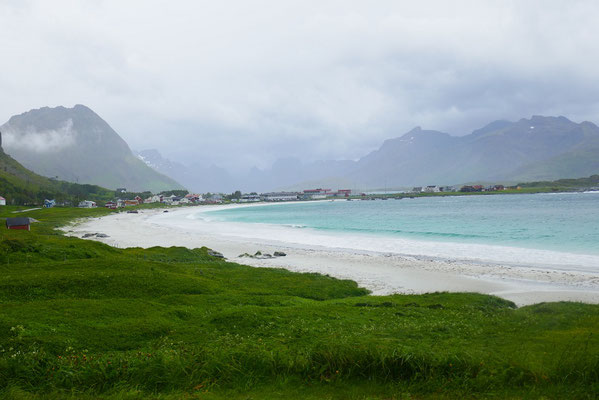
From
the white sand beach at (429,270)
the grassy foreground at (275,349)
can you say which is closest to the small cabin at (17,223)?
the white sand beach at (429,270)

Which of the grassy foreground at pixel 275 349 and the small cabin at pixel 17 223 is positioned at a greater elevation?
the small cabin at pixel 17 223

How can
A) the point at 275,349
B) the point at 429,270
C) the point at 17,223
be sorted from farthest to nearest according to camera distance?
the point at 17,223 → the point at 429,270 → the point at 275,349

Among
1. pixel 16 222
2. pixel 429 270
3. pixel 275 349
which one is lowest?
pixel 429 270

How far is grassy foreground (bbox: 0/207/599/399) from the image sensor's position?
26.6 ft

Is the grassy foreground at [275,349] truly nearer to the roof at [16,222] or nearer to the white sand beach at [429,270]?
the white sand beach at [429,270]

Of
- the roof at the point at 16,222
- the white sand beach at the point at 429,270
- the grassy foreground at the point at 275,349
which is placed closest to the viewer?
the grassy foreground at the point at 275,349

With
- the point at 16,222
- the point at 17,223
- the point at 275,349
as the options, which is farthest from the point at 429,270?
the point at 16,222

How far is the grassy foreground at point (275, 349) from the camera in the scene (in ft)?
26.6

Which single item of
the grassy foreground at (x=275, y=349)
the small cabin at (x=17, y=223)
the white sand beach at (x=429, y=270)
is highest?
the small cabin at (x=17, y=223)

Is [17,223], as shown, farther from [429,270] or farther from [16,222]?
[429,270]

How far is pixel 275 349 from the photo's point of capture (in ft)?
32.6

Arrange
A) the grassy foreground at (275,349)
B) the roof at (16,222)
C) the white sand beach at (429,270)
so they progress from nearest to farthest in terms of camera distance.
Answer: the grassy foreground at (275,349) < the white sand beach at (429,270) < the roof at (16,222)

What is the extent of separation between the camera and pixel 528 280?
2953cm

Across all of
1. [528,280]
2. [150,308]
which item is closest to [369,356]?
[150,308]
